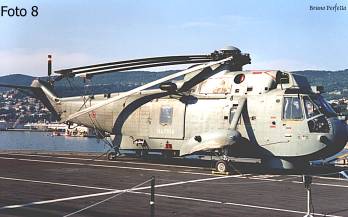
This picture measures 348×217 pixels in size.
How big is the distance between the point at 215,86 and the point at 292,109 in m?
4.37

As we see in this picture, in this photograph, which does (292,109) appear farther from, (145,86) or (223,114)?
(145,86)

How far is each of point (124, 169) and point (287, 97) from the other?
882cm

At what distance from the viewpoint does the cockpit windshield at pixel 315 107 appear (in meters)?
21.3

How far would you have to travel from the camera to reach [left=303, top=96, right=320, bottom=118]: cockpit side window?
21.3 m

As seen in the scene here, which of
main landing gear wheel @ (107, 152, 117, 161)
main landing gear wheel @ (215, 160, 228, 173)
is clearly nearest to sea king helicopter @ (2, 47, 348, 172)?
main landing gear wheel @ (215, 160, 228, 173)

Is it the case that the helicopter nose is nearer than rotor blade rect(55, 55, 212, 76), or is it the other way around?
the helicopter nose

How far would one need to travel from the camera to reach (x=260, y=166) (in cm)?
2484

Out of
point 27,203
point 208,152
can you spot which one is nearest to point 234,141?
point 208,152

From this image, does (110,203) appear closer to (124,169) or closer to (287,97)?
(124,169)

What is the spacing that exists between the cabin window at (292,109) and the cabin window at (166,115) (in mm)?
6332

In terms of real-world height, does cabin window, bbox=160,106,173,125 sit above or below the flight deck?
above

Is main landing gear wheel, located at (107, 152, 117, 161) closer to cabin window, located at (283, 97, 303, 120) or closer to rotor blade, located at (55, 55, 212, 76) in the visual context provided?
rotor blade, located at (55, 55, 212, 76)

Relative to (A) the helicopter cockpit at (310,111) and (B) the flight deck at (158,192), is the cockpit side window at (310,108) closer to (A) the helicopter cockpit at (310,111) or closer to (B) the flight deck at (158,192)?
(A) the helicopter cockpit at (310,111)

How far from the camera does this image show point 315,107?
2133 cm
